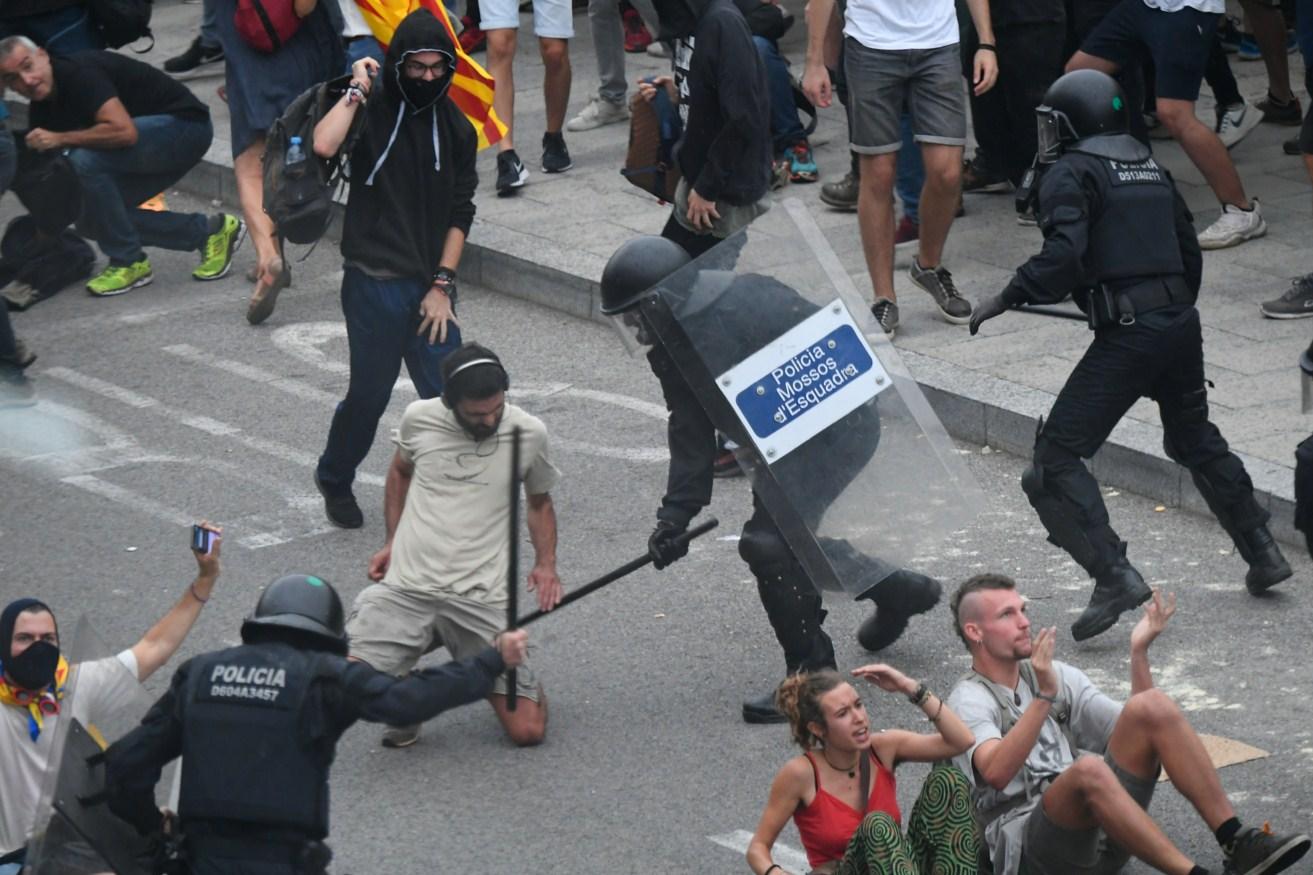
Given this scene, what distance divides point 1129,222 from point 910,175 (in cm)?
363

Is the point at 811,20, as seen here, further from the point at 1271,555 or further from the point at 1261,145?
the point at 1271,555

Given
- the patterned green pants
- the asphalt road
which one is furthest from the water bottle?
the patterned green pants

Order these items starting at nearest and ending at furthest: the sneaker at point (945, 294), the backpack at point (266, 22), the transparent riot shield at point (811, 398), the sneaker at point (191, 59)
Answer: the transparent riot shield at point (811, 398) < the sneaker at point (945, 294) < the backpack at point (266, 22) < the sneaker at point (191, 59)

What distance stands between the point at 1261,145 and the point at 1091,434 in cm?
495

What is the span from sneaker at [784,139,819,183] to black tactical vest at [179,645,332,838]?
698 centimetres

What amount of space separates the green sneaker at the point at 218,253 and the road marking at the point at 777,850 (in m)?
6.03

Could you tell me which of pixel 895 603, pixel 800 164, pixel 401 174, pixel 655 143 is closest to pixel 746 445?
pixel 895 603

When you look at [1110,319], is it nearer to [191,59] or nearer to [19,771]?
[19,771]

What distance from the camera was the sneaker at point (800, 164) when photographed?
37.3 feet

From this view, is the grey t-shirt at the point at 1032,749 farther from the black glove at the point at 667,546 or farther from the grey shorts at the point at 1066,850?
the black glove at the point at 667,546

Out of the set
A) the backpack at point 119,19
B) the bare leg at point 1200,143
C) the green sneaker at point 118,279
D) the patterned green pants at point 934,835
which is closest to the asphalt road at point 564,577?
the green sneaker at point 118,279

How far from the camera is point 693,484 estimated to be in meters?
6.58

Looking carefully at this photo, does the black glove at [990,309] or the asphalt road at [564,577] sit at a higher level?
the black glove at [990,309]

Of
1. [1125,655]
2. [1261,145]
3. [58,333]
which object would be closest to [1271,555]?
[1125,655]
